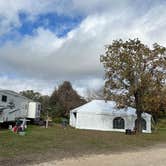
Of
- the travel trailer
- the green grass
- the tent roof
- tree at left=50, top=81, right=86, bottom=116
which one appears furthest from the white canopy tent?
tree at left=50, top=81, right=86, bottom=116

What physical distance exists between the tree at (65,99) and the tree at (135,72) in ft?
97.0

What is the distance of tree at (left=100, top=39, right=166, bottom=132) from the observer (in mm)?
33250

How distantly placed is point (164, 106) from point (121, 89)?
17.1 feet

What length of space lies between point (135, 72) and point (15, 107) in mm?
14514

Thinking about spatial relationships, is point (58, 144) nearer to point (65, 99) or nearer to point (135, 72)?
point (135, 72)

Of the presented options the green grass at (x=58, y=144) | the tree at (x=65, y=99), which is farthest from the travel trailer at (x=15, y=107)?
the tree at (x=65, y=99)

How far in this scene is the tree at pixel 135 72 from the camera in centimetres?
3325

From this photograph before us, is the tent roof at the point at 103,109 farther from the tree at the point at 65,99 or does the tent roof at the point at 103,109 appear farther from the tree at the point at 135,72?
the tree at the point at 65,99

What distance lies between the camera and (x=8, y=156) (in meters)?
12.9

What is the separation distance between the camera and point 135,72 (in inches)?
1318

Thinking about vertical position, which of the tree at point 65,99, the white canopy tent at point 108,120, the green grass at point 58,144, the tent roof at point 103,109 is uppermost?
the tree at point 65,99

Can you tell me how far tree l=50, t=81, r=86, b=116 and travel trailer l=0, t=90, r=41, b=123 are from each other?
67.2ft

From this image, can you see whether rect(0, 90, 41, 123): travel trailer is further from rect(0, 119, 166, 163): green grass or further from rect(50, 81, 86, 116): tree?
rect(50, 81, 86, 116): tree

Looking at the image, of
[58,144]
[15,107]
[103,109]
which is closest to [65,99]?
[103,109]
